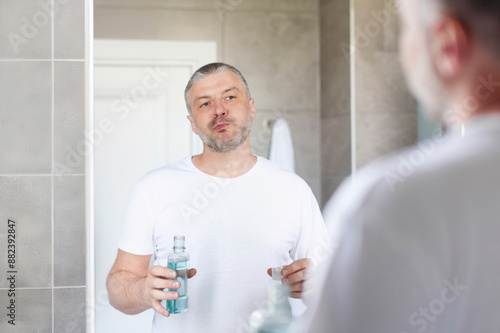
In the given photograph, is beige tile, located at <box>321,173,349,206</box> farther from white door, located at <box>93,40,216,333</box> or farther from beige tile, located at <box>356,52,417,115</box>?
white door, located at <box>93,40,216,333</box>

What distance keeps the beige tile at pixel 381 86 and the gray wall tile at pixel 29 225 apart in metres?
0.90

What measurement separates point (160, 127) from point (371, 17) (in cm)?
71

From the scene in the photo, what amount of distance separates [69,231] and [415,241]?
929 millimetres

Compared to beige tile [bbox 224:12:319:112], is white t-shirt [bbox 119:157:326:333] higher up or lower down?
lower down

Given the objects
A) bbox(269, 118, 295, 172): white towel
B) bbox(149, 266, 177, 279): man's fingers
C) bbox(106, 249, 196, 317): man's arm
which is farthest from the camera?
bbox(269, 118, 295, 172): white towel

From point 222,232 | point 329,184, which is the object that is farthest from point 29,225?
point 329,184

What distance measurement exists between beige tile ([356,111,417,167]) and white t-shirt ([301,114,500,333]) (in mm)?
1094

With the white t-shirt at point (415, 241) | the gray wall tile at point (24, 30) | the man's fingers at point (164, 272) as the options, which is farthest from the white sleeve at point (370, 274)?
the gray wall tile at point (24, 30)

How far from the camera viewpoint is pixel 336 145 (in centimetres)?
144

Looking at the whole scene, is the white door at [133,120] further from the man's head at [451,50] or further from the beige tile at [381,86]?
the man's head at [451,50]

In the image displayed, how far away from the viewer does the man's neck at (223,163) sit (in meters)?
1.17

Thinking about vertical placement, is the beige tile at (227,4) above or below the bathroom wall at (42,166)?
above

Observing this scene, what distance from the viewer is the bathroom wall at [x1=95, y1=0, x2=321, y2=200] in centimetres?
143

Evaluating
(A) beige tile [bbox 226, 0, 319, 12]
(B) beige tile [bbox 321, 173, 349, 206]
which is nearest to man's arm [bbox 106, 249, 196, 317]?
(B) beige tile [bbox 321, 173, 349, 206]
